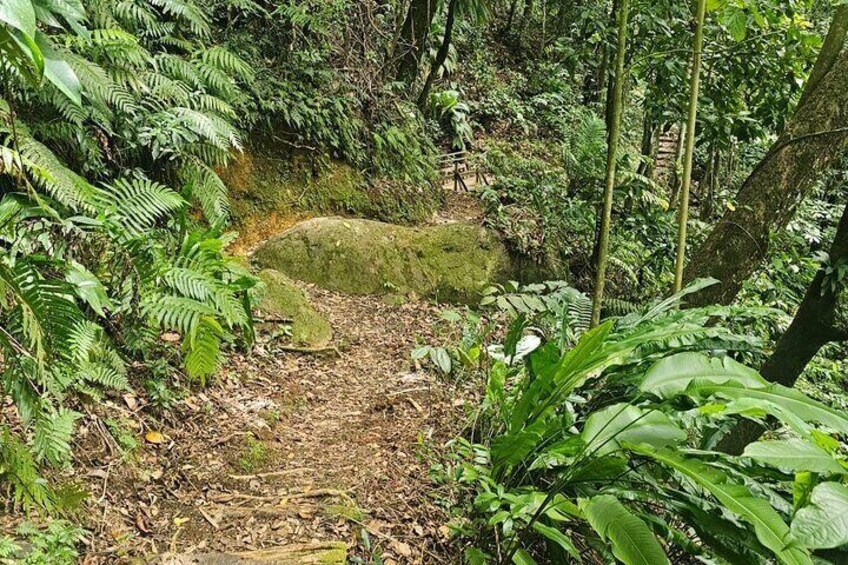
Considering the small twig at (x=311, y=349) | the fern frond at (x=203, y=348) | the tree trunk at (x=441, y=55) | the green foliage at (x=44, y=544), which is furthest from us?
the tree trunk at (x=441, y=55)

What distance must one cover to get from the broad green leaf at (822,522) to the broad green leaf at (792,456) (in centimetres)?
11

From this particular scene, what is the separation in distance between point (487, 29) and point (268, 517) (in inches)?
488

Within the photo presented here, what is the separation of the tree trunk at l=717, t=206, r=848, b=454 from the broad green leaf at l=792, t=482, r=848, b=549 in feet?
7.14

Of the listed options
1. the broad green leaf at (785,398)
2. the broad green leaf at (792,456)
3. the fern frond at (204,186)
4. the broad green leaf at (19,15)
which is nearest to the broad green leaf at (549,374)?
the broad green leaf at (785,398)

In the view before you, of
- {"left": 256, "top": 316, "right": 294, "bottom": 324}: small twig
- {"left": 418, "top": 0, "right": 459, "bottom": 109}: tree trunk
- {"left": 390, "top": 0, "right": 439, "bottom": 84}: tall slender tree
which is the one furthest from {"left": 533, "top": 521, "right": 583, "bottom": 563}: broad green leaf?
{"left": 418, "top": 0, "right": 459, "bottom": 109}: tree trunk

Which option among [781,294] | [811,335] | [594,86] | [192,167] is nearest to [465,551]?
[811,335]

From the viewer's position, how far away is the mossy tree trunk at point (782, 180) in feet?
12.8

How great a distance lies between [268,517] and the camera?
8.35ft

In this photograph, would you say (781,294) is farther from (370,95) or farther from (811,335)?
(370,95)

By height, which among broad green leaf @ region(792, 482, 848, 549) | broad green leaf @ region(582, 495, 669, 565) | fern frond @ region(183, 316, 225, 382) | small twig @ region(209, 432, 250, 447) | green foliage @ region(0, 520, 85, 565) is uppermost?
broad green leaf @ region(792, 482, 848, 549)

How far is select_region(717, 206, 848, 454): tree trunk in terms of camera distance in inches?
132

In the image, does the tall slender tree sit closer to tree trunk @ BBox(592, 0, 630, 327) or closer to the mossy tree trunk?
tree trunk @ BBox(592, 0, 630, 327)

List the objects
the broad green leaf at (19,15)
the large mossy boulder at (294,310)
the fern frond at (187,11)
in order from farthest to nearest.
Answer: the fern frond at (187,11) → the large mossy boulder at (294,310) → the broad green leaf at (19,15)

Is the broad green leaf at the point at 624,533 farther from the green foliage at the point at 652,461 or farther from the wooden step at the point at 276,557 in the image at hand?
the wooden step at the point at 276,557
